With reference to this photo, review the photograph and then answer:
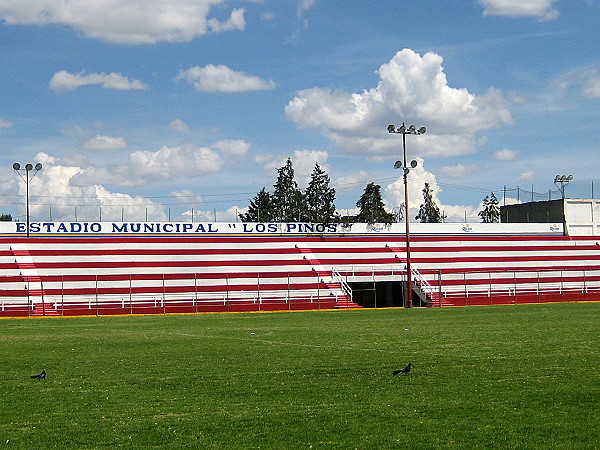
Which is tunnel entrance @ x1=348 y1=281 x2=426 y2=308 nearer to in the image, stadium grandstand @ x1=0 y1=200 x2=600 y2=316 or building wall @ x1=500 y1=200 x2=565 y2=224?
stadium grandstand @ x1=0 y1=200 x2=600 y2=316

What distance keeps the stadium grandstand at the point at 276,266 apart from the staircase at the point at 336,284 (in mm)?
96

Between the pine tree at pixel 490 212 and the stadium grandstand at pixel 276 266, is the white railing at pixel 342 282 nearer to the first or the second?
the stadium grandstand at pixel 276 266

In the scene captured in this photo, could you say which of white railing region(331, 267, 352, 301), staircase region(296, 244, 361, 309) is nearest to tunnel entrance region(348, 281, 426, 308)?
white railing region(331, 267, 352, 301)

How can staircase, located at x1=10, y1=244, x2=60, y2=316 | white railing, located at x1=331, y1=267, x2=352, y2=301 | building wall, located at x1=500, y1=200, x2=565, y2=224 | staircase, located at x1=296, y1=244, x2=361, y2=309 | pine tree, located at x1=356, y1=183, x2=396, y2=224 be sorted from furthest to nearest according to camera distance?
pine tree, located at x1=356, y1=183, x2=396, y2=224
building wall, located at x1=500, y1=200, x2=565, y2=224
white railing, located at x1=331, y1=267, x2=352, y2=301
staircase, located at x1=296, y1=244, x2=361, y2=309
staircase, located at x1=10, y1=244, x2=60, y2=316

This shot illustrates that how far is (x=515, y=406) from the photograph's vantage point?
1160cm

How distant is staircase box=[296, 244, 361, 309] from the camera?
171 ft

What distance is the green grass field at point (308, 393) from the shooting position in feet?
32.6

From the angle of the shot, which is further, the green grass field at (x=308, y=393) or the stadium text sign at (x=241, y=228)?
the stadium text sign at (x=241, y=228)

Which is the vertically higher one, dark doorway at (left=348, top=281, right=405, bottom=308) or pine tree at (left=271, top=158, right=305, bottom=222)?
pine tree at (left=271, top=158, right=305, bottom=222)

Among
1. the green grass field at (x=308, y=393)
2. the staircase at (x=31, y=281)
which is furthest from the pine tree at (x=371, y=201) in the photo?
the green grass field at (x=308, y=393)

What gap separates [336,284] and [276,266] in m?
5.70

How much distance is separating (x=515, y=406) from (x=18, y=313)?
39352 millimetres

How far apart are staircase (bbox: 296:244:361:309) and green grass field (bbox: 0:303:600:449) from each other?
2866 cm

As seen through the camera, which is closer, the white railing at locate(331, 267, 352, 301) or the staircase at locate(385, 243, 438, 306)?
the white railing at locate(331, 267, 352, 301)
